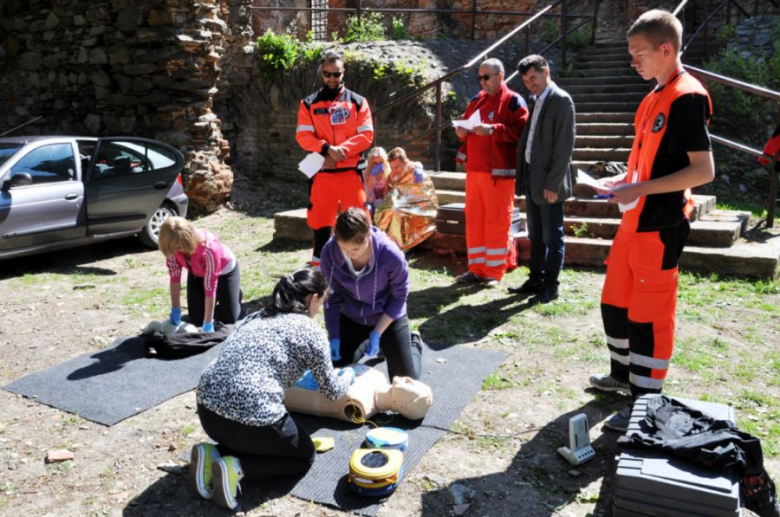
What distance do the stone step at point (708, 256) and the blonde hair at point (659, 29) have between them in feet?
12.6

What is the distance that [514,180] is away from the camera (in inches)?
241

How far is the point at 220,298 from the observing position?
5238 mm

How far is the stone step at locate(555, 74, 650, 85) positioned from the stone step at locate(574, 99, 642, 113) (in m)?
0.80

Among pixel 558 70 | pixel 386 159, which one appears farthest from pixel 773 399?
pixel 558 70

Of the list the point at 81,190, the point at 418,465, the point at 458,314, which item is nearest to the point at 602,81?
the point at 458,314

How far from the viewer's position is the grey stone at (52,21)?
11.0 m

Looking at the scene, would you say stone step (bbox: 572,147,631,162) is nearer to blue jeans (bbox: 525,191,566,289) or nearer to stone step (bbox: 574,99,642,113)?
stone step (bbox: 574,99,642,113)

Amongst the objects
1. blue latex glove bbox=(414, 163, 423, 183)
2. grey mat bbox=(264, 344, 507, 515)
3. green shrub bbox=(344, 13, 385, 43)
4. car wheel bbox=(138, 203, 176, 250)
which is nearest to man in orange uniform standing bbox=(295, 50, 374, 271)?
blue latex glove bbox=(414, 163, 423, 183)

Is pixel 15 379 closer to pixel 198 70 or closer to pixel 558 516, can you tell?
pixel 558 516

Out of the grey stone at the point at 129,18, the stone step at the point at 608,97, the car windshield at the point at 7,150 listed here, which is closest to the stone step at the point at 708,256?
the stone step at the point at 608,97

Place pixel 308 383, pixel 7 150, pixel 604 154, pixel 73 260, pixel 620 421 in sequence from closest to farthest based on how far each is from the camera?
pixel 620 421 → pixel 308 383 → pixel 7 150 → pixel 73 260 → pixel 604 154

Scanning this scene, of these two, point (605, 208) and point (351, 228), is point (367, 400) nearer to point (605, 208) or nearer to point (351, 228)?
point (351, 228)

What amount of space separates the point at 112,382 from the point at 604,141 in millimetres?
7392

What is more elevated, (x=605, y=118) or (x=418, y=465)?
(x=605, y=118)
